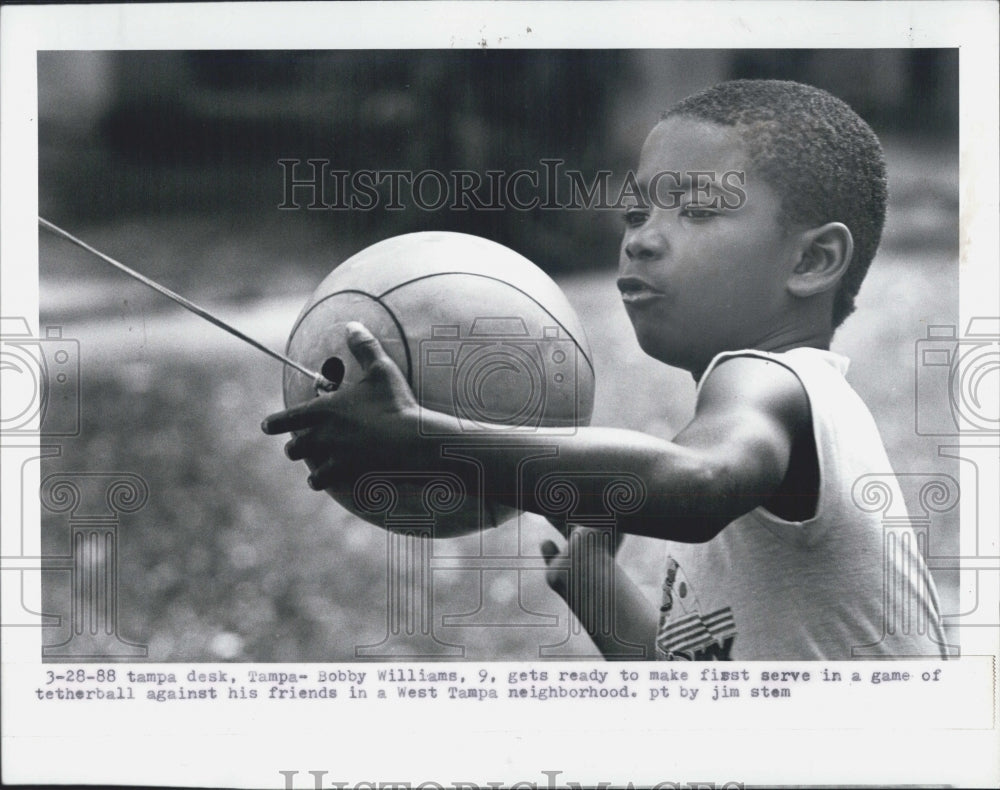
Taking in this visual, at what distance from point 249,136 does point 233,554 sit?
56.1 inches

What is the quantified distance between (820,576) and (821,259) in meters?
1.04

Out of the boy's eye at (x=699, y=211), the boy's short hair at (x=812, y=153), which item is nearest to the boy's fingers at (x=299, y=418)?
the boy's eye at (x=699, y=211)

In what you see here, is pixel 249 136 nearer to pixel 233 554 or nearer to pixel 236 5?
pixel 236 5

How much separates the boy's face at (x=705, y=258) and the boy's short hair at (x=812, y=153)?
57mm

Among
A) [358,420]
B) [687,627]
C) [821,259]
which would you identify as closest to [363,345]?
[358,420]

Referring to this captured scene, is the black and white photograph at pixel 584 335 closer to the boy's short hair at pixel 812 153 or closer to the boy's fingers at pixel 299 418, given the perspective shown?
the boy's short hair at pixel 812 153

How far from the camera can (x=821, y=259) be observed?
449cm

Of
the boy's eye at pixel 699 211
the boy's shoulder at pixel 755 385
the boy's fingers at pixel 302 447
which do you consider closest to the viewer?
the boy's fingers at pixel 302 447

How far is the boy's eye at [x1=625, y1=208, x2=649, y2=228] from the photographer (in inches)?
179

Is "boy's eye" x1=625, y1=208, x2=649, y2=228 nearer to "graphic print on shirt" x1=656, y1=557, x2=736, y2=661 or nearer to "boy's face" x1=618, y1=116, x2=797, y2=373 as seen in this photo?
"boy's face" x1=618, y1=116, x2=797, y2=373

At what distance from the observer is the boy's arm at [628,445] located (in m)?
4.08

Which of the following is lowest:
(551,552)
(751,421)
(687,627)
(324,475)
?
(687,627)

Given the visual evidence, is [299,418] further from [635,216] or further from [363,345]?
[635,216]

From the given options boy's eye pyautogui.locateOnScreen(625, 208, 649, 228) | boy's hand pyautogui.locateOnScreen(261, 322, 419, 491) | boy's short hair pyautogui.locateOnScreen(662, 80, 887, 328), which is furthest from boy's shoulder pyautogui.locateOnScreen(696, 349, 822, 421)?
boy's hand pyautogui.locateOnScreen(261, 322, 419, 491)
